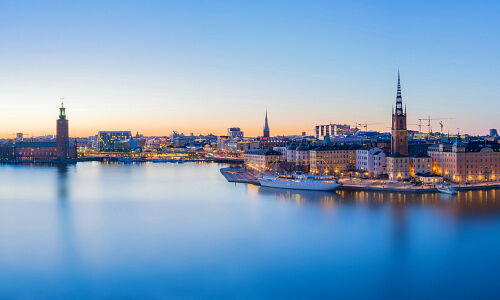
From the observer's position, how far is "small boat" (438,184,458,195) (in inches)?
576

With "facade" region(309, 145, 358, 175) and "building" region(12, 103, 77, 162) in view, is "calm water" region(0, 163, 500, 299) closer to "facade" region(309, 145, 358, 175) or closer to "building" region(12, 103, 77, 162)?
"facade" region(309, 145, 358, 175)

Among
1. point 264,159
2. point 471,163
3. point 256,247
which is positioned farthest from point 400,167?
point 256,247

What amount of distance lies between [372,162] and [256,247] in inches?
486

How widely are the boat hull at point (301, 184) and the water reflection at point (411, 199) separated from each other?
423 millimetres

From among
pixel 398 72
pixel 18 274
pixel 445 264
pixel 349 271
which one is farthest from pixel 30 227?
pixel 398 72

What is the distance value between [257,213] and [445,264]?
5580 mm

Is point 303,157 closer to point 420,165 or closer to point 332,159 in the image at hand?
point 332,159

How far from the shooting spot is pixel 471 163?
17016 mm

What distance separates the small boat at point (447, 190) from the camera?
1463 cm

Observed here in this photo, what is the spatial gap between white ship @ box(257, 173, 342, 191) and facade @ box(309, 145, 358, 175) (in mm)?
3694

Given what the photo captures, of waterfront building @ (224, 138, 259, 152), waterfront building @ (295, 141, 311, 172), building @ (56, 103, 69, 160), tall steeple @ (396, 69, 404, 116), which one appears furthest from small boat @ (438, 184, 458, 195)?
building @ (56, 103, 69, 160)

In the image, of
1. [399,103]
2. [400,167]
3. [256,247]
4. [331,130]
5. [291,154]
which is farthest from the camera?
[331,130]

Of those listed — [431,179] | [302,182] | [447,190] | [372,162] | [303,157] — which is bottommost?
[447,190]

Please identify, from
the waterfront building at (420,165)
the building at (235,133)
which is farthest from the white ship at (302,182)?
the building at (235,133)
